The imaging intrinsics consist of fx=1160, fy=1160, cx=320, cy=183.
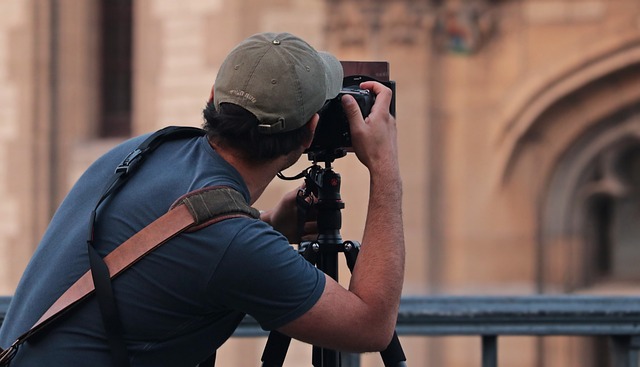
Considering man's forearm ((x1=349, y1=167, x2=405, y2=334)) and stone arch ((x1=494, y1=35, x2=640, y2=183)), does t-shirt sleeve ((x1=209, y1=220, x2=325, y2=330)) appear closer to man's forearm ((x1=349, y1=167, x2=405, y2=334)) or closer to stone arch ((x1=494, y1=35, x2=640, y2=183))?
man's forearm ((x1=349, y1=167, x2=405, y2=334))

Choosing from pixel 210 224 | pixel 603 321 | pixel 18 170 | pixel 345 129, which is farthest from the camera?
pixel 18 170

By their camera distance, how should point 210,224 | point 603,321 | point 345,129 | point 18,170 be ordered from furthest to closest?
point 18,170
point 603,321
point 345,129
point 210,224

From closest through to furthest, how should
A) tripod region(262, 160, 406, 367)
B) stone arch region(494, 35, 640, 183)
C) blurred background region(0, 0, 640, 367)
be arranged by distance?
tripod region(262, 160, 406, 367)
stone arch region(494, 35, 640, 183)
blurred background region(0, 0, 640, 367)

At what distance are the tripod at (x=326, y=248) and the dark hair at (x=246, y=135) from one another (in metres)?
0.21

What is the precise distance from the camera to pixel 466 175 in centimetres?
734

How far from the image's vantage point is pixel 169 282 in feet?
6.61

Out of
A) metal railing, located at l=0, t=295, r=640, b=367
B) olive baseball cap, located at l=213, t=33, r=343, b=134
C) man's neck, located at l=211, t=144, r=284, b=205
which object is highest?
olive baseball cap, located at l=213, t=33, r=343, b=134

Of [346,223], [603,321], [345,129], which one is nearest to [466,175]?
[346,223]

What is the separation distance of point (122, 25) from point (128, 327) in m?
6.75

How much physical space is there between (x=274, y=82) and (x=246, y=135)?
11cm

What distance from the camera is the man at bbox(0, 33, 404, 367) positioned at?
79.1 inches

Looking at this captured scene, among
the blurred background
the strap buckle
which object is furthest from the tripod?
the blurred background

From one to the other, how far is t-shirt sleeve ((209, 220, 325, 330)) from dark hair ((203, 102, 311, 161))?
148 mm

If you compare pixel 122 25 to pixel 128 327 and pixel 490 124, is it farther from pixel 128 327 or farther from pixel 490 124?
pixel 128 327
